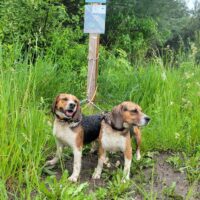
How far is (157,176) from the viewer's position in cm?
450

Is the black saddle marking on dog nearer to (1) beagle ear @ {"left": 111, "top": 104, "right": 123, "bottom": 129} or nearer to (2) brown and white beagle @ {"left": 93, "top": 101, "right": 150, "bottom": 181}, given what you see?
(2) brown and white beagle @ {"left": 93, "top": 101, "right": 150, "bottom": 181}

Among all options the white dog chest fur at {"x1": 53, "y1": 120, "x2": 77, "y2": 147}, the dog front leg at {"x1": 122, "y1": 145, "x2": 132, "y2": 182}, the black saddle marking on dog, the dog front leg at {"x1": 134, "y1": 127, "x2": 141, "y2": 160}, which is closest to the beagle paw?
the white dog chest fur at {"x1": 53, "y1": 120, "x2": 77, "y2": 147}

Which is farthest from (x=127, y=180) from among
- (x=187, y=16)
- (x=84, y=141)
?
(x=187, y=16)

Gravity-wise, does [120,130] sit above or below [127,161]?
above

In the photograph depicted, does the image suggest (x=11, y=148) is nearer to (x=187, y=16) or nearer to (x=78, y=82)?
(x=78, y=82)

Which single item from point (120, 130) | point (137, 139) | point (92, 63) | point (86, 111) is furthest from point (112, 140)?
point (92, 63)

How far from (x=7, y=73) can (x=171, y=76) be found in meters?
3.16

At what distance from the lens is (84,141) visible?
14.9 feet

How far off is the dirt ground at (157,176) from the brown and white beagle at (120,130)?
0.17 metres

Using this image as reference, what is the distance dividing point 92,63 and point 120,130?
6.02 ft

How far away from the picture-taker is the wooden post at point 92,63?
19.1ft

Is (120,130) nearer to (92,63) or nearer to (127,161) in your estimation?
(127,161)

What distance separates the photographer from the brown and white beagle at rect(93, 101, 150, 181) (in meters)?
4.31

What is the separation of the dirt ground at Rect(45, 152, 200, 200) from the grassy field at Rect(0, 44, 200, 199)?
1.3 inches
